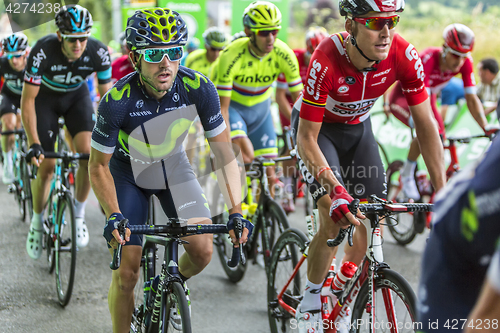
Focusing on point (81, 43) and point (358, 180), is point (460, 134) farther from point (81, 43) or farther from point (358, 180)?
point (81, 43)

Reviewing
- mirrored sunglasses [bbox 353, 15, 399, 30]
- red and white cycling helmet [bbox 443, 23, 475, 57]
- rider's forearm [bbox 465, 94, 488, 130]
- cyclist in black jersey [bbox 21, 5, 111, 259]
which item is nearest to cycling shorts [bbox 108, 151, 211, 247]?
mirrored sunglasses [bbox 353, 15, 399, 30]

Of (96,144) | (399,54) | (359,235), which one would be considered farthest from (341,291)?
(96,144)

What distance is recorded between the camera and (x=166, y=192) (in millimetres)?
3488

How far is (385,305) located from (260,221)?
2.19 m

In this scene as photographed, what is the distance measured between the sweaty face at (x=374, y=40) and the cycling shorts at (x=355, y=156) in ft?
2.23

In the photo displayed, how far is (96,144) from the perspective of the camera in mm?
3006

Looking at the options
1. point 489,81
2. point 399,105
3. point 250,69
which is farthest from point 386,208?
point 489,81

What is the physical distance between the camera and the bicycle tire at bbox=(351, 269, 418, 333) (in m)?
2.63

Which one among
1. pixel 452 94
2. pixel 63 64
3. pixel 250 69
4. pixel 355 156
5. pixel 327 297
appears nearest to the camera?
pixel 327 297

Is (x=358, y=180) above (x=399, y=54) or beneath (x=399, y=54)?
beneath

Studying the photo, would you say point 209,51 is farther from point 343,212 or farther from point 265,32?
point 343,212

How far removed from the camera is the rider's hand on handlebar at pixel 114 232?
2605 mm

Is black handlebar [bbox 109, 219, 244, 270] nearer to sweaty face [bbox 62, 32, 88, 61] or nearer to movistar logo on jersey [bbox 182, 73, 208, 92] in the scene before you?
movistar logo on jersey [bbox 182, 73, 208, 92]

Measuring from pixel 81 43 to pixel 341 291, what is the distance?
11.6 ft
